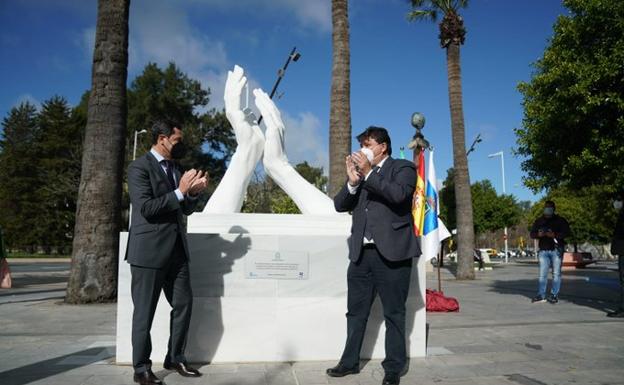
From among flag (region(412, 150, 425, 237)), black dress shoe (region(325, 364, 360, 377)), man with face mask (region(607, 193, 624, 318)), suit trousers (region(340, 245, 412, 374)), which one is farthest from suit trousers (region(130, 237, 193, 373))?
man with face mask (region(607, 193, 624, 318))

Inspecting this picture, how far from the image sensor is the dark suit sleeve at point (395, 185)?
3.59m

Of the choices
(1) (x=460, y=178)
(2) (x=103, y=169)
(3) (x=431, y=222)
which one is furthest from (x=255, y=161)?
(1) (x=460, y=178)

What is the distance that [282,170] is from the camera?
590 cm

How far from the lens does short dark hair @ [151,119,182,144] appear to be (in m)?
3.83

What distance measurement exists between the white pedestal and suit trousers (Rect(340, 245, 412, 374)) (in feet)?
1.65

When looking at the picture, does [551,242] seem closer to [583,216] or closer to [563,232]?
[563,232]

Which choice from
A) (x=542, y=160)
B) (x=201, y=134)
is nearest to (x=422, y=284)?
(x=542, y=160)

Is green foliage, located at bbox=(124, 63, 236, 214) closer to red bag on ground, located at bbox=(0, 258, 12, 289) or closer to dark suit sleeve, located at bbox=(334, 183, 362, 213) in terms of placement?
red bag on ground, located at bbox=(0, 258, 12, 289)

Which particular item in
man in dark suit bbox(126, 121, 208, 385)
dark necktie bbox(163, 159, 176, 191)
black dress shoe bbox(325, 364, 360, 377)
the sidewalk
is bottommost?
the sidewalk

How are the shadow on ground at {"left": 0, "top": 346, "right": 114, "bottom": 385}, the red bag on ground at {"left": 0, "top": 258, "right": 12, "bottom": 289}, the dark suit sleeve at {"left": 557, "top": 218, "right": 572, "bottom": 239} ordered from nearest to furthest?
1. the shadow on ground at {"left": 0, "top": 346, "right": 114, "bottom": 385}
2. the dark suit sleeve at {"left": 557, "top": 218, "right": 572, "bottom": 239}
3. the red bag on ground at {"left": 0, "top": 258, "right": 12, "bottom": 289}

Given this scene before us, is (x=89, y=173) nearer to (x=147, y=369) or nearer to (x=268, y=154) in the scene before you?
(x=268, y=154)

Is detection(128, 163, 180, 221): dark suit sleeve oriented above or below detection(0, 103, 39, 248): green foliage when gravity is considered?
below

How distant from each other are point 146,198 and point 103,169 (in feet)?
18.7

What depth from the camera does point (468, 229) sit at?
634 inches
